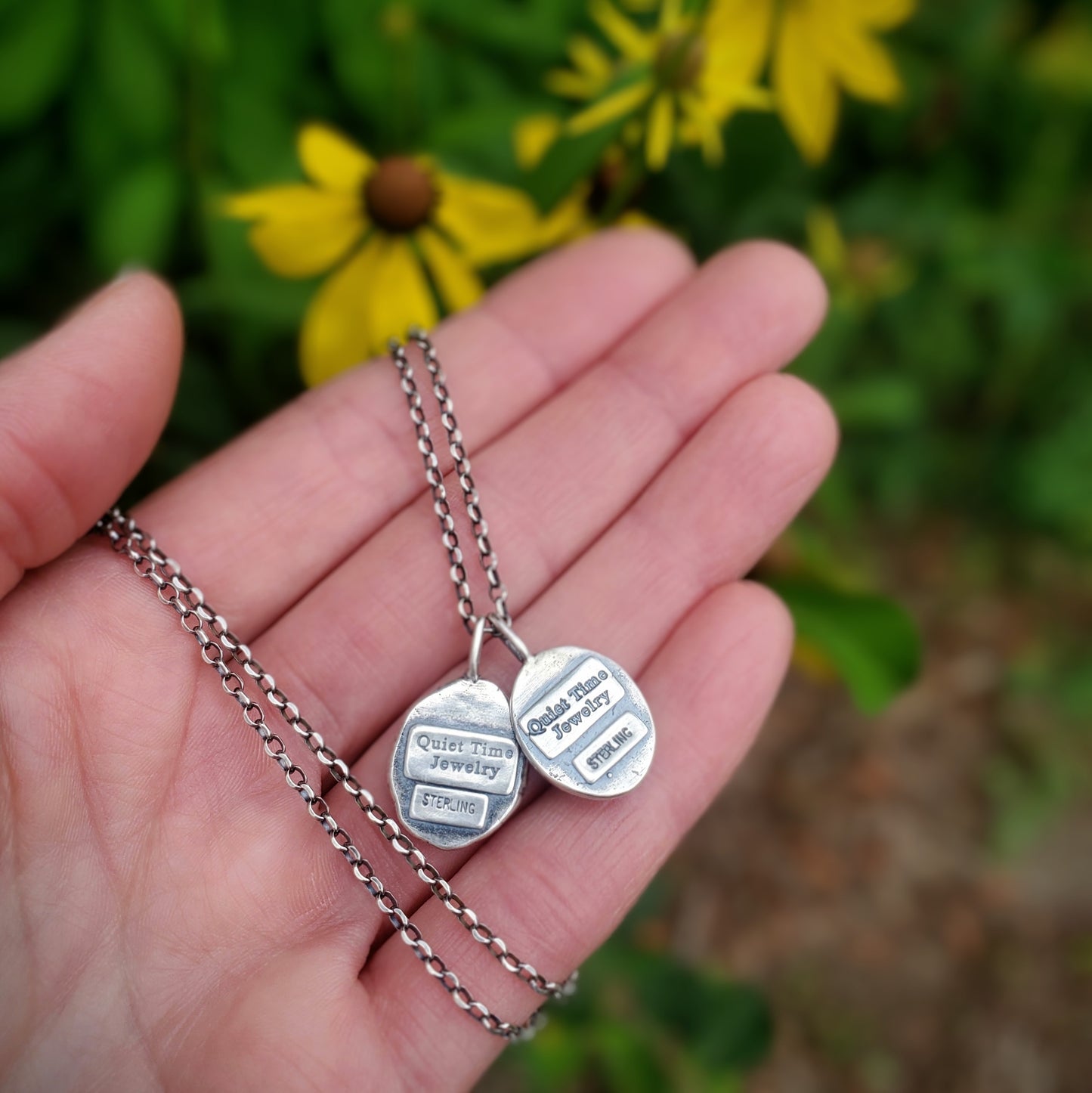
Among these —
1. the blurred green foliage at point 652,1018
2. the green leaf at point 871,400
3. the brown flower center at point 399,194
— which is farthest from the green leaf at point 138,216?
the blurred green foliage at point 652,1018

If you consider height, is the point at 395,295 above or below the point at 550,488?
above

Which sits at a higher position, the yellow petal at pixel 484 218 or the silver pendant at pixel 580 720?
the yellow petal at pixel 484 218

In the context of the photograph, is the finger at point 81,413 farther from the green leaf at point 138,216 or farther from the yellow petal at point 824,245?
the yellow petal at point 824,245

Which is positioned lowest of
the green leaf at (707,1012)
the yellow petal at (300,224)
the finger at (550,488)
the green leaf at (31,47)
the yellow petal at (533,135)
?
the green leaf at (707,1012)

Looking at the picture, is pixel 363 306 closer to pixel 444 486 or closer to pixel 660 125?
pixel 444 486

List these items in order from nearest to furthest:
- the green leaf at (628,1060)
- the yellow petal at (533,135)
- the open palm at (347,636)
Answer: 1. the open palm at (347,636)
2. the yellow petal at (533,135)
3. the green leaf at (628,1060)

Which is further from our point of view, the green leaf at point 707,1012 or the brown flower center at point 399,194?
the green leaf at point 707,1012

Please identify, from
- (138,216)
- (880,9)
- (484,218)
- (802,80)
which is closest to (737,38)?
(802,80)
